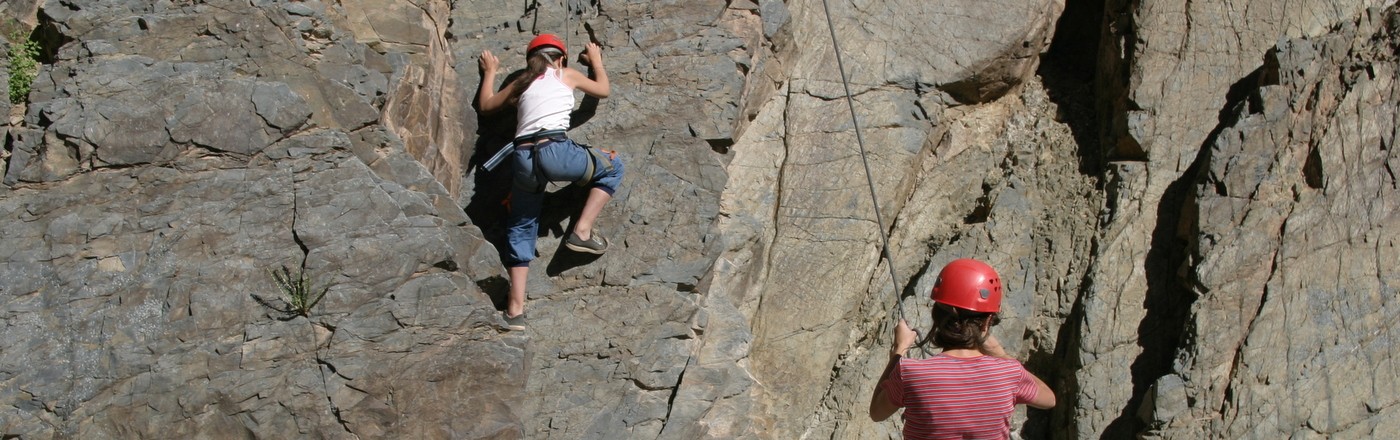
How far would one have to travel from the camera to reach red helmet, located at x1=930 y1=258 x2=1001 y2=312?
4113mm

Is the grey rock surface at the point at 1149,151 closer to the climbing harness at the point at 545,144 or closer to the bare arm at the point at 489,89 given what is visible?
the climbing harness at the point at 545,144

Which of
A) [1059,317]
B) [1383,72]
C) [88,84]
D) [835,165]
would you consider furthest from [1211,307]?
[88,84]

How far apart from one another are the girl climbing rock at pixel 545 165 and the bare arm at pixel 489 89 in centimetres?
25

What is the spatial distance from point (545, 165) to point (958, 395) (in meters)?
2.65

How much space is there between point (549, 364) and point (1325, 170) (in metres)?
4.21

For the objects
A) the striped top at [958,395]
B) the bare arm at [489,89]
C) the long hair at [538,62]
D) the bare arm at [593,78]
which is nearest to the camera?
Result: the striped top at [958,395]

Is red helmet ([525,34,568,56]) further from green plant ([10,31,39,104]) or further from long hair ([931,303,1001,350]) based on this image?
long hair ([931,303,1001,350])

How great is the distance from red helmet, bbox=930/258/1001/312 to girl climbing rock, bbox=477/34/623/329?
245 cm

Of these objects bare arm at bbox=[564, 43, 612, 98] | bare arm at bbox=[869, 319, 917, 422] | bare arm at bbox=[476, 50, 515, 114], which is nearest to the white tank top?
bare arm at bbox=[564, 43, 612, 98]

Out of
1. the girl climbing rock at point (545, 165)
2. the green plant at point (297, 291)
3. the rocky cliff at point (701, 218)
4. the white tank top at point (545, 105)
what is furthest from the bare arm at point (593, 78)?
the green plant at point (297, 291)

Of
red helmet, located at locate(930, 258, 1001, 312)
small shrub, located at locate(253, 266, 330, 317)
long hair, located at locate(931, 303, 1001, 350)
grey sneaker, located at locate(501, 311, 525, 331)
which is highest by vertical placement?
red helmet, located at locate(930, 258, 1001, 312)

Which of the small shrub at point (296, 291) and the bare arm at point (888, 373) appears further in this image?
the small shrub at point (296, 291)

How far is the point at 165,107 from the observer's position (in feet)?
19.2

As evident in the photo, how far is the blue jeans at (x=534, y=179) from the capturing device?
6.02m
